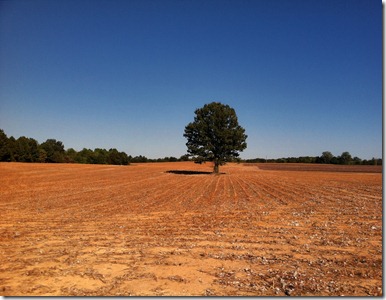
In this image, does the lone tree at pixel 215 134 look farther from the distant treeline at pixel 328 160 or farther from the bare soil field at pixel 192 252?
the distant treeline at pixel 328 160

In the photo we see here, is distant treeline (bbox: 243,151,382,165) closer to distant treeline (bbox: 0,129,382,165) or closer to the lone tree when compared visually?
distant treeline (bbox: 0,129,382,165)

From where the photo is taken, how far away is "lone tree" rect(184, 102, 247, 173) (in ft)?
154

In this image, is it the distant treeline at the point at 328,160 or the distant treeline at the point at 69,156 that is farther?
the distant treeline at the point at 328,160

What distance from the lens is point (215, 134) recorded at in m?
47.1

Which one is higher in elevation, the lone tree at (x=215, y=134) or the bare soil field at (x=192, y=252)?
the lone tree at (x=215, y=134)

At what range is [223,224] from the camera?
11820 millimetres

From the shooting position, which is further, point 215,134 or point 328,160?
point 328,160

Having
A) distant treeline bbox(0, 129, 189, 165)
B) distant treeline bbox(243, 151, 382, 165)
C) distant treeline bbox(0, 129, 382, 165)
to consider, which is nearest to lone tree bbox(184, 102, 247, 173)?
distant treeline bbox(0, 129, 382, 165)

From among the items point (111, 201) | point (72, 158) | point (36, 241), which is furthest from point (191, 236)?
point (72, 158)

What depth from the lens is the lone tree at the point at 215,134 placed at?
46844 millimetres

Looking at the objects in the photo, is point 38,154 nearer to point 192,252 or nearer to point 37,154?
point 37,154

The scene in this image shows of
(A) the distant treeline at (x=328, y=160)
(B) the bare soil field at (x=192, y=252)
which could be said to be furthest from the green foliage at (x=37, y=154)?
(A) the distant treeline at (x=328, y=160)

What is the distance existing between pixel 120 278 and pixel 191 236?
12.9 ft

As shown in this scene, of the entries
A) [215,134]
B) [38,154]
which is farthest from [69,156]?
[215,134]
